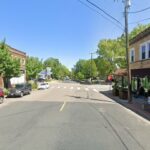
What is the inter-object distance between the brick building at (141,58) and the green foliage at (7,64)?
16053 mm

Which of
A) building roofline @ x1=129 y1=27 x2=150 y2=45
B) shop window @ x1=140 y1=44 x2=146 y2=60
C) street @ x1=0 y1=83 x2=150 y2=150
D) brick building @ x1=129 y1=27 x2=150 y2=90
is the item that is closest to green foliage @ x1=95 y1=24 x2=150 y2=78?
brick building @ x1=129 y1=27 x2=150 y2=90

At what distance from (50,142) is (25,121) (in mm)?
5385

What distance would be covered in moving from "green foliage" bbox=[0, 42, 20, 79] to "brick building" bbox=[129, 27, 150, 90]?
52.7 feet

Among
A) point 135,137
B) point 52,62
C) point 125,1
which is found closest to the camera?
point 135,137

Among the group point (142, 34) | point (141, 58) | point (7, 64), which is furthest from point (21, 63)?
point (142, 34)

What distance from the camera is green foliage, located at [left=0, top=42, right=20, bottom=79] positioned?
43.2 meters

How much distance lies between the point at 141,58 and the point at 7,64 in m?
18.4

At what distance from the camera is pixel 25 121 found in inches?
621

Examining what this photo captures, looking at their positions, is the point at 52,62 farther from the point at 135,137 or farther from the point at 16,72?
the point at 135,137

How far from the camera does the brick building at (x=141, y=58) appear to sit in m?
33.0

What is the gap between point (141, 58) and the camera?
3550 cm

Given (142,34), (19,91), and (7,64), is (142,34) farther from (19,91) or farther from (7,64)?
(7,64)

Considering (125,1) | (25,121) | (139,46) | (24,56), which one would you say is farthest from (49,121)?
(24,56)

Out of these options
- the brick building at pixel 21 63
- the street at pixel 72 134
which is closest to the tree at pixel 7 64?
the brick building at pixel 21 63
